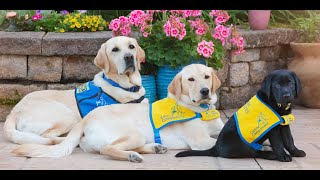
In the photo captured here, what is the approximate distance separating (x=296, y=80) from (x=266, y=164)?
71cm

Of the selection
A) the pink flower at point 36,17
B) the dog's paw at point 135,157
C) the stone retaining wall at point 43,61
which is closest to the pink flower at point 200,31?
the stone retaining wall at point 43,61

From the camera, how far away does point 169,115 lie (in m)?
5.58

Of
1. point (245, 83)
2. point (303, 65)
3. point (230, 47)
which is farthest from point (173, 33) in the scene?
point (303, 65)

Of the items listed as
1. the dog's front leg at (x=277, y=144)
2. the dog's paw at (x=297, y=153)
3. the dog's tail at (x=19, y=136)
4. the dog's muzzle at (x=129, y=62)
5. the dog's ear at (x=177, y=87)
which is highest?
the dog's muzzle at (x=129, y=62)

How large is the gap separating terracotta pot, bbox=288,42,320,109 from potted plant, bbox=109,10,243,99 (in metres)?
1.23

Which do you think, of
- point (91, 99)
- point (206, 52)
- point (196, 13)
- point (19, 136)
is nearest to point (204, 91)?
point (206, 52)

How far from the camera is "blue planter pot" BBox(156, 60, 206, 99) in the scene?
6875 mm

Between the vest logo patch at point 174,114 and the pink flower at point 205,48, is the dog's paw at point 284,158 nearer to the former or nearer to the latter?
the vest logo patch at point 174,114

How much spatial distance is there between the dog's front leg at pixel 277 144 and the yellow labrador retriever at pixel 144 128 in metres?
0.59

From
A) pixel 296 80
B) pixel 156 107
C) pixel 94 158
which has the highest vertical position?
pixel 296 80

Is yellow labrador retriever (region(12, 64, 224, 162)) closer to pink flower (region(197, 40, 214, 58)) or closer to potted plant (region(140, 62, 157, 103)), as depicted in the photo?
pink flower (region(197, 40, 214, 58))

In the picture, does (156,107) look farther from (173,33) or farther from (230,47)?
(230,47)

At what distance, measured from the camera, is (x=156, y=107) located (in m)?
5.66

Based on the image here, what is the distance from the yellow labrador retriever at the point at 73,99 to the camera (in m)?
5.98
